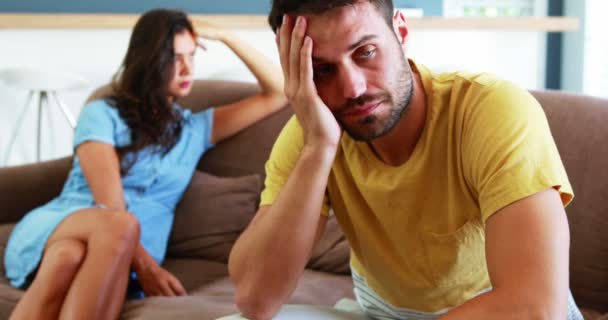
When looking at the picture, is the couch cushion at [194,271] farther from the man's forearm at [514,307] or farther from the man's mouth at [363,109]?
the man's forearm at [514,307]

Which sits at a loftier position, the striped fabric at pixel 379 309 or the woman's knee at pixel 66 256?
the striped fabric at pixel 379 309

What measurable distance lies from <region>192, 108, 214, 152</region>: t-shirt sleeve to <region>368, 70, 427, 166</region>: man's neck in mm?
1254

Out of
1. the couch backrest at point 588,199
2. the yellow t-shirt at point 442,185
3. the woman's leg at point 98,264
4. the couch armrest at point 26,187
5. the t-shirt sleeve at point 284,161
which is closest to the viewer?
the yellow t-shirt at point 442,185

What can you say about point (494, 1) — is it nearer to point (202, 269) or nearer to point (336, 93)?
point (202, 269)

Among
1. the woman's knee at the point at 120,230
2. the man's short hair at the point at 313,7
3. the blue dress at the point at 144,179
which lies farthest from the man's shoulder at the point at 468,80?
the blue dress at the point at 144,179

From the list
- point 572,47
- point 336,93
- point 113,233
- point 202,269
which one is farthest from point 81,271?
point 572,47

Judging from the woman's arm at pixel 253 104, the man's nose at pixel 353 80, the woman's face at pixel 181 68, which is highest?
the man's nose at pixel 353 80

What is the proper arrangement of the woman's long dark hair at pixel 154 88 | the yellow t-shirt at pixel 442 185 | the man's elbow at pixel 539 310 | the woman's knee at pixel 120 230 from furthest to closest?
the woman's long dark hair at pixel 154 88 → the woman's knee at pixel 120 230 → the yellow t-shirt at pixel 442 185 → the man's elbow at pixel 539 310

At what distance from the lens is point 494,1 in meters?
5.28

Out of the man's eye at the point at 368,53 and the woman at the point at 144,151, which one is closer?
the man's eye at the point at 368,53

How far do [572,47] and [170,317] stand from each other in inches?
144

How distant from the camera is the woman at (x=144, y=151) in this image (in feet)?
7.29

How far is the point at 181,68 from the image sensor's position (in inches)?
103

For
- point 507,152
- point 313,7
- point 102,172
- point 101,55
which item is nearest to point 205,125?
point 102,172
